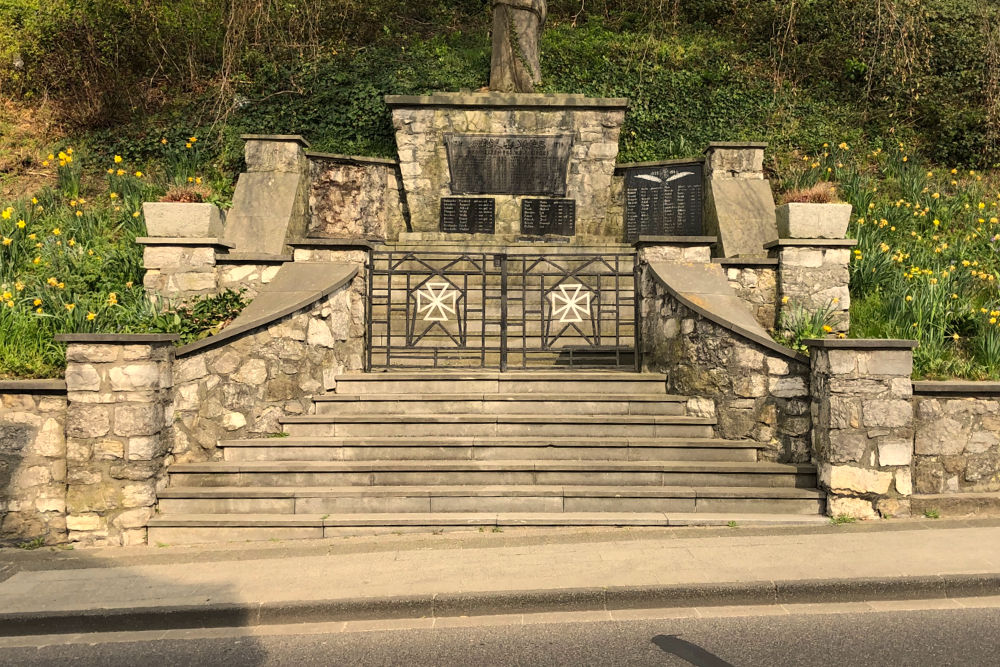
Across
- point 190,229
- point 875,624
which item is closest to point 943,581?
point 875,624

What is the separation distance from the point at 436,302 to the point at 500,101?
5.46 meters

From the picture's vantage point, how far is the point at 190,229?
27.9ft

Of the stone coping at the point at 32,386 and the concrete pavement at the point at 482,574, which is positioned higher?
the stone coping at the point at 32,386

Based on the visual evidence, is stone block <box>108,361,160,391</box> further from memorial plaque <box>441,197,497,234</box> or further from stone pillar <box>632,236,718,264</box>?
memorial plaque <box>441,197,497,234</box>

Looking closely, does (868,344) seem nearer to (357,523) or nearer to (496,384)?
(496,384)

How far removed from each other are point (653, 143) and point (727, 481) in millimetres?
8376

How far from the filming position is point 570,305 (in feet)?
26.8

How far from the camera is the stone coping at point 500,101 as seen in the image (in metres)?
12.2

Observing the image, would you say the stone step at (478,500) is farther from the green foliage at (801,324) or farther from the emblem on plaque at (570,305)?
the emblem on plaque at (570,305)

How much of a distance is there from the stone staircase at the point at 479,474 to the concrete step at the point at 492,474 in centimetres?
1

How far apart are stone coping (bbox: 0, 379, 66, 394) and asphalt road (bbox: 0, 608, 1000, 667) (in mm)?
2248

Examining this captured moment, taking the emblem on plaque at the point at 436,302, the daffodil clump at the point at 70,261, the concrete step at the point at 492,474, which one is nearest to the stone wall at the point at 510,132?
the emblem on plaque at the point at 436,302

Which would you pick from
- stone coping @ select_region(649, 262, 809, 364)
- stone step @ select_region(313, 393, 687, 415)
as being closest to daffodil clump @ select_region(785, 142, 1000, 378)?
stone coping @ select_region(649, 262, 809, 364)

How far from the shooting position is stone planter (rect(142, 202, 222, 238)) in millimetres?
8391
